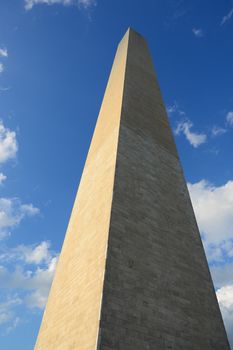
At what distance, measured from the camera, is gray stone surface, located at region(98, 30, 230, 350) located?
7.17 metres

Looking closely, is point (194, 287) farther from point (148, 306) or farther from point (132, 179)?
point (132, 179)

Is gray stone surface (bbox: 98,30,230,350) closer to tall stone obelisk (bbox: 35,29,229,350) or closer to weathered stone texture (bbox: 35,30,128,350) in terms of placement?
tall stone obelisk (bbox: 35,29,229,350)

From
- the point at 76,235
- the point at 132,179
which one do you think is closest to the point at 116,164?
the point at 132,179

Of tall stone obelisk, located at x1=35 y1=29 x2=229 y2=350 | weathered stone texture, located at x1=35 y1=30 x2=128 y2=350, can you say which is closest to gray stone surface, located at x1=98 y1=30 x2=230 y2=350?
tall stone obelisk, located at x1=35 y1=29 x2=229 y2=350

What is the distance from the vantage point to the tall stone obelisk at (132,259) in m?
7.20

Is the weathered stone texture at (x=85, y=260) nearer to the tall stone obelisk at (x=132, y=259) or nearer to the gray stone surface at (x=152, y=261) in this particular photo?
the tall stone obelisk at (x=132, y=259)

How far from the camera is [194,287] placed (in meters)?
Answer: 9.05

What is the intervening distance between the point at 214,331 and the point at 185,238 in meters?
2.63

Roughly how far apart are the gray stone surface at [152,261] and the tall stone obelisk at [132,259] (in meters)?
0.02

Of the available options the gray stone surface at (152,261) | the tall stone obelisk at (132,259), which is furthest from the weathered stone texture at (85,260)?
the gray stone surface at (152,261)

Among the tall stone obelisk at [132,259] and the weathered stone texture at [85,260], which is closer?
the tall stone obelisk at [132,259]

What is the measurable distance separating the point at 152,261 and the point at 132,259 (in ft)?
2.30

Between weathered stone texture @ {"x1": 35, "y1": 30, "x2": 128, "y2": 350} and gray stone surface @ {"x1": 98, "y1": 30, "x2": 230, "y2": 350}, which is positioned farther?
weathered stone texture @ {"x1": 35, "y1": 30, "x2": 128, "y2": 350}

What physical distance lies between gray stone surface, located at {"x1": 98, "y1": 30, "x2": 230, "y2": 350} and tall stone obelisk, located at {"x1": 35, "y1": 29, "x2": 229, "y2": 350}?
25 millimetres
